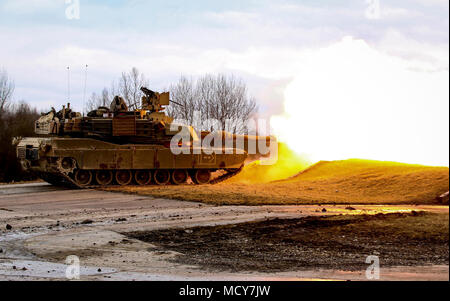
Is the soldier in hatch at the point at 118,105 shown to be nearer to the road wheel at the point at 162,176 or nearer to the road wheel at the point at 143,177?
the road wheel at the point at 143,177

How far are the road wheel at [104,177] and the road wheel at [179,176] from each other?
2707 mm

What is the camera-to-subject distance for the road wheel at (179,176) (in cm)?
2650

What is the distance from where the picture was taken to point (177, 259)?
10602 mm

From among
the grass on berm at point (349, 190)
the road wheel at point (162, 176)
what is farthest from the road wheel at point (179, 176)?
the grass on berm at point (349, 190)

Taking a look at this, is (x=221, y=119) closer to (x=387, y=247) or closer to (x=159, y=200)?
(x=159, y=200)

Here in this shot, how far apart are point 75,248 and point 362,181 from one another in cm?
1436

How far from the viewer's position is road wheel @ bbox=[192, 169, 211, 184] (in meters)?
26.9

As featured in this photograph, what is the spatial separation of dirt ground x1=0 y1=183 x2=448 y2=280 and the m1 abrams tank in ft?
14.8

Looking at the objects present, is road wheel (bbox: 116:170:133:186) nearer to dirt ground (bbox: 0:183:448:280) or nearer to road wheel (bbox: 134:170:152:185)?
road wheel (bbox: 134:170:152:185)

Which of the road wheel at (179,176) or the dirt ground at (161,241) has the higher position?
the road wheel at (179,176)

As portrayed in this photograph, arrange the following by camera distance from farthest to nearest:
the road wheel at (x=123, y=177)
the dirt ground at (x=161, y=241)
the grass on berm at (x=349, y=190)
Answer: the road wheel at (x=123, y=177) < the grass on berm at (x=349, y=190) < the dirt ground at (x=161, y=241)

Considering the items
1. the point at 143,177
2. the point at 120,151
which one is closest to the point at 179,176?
the point at 143,177

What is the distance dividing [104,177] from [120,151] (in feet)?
4.40

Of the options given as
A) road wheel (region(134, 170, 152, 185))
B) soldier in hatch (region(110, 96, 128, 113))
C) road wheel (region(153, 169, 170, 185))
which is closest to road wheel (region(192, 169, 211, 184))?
road wheel (region(153, 169, 170, 185))
